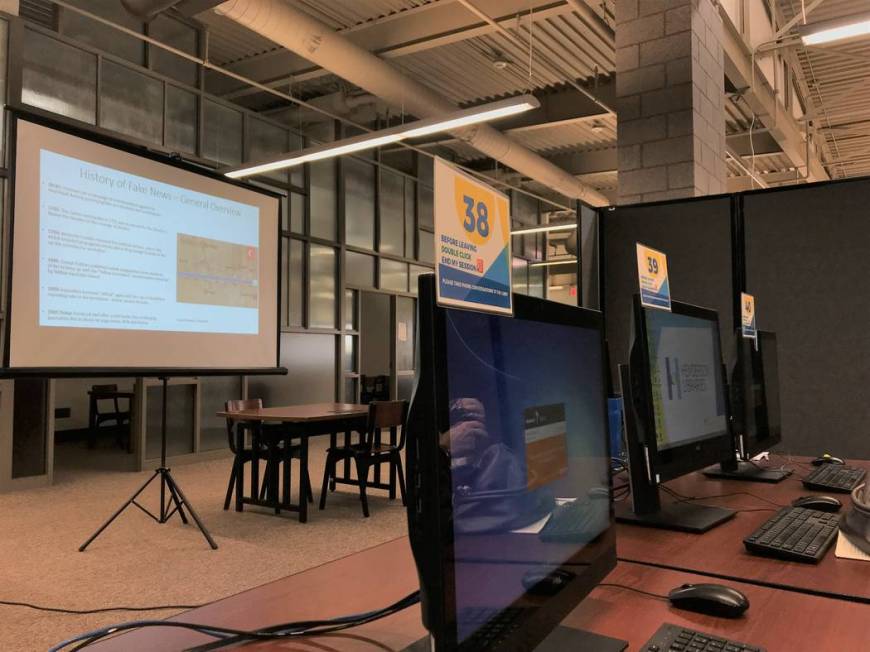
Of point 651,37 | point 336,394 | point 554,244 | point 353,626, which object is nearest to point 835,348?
point 651,37

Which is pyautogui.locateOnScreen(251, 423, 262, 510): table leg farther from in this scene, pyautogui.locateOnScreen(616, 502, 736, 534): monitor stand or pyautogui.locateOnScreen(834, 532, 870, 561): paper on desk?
pyautogui.locateOnScreen(834, 532, 870, 561): paper on desk

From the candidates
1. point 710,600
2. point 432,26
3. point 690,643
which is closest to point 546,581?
point 690,643

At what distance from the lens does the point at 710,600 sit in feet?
2.97

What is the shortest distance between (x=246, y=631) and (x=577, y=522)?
1.49 feet

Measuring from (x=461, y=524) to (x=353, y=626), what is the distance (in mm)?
383

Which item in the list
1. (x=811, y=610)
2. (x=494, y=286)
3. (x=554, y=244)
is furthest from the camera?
(x=554, y=244)

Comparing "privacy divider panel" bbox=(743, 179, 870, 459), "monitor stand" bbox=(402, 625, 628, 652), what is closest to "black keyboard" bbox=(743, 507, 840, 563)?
"monitor stand" bbox=(402, 625, 628, 652)

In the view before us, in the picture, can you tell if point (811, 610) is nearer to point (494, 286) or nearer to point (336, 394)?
point (494, 286)

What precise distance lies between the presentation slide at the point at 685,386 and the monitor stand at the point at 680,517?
17cm

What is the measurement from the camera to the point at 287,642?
82 cm

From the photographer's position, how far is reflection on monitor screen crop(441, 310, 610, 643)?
60 cm

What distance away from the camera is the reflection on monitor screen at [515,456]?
597 millimetres

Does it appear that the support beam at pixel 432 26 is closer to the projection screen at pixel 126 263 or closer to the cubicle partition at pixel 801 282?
the cubicle partition at pixel 801 282

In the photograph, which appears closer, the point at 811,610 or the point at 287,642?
the point at 287,642
